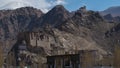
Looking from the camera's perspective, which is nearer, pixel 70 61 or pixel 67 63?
pixel 70 61

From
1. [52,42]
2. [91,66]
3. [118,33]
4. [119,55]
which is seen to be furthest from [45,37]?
[119,55]

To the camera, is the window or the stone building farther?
the window

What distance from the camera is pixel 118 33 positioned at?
198 meters

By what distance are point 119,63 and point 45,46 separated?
107363 mm

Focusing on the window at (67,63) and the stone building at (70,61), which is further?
the window at (67,63)

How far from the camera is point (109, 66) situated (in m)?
67.1

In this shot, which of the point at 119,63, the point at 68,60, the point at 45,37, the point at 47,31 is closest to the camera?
the point at 119,63

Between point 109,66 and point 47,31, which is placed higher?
point 47,31

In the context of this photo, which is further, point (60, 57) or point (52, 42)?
point (52, 42)

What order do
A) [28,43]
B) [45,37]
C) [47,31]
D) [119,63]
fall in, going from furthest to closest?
[47,31]
[45,37]
[28,43]
[119,63]

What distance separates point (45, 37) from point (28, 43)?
44.7 feet

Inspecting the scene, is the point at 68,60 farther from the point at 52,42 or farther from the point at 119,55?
the point at 52,42

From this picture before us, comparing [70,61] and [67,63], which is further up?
[70,61]

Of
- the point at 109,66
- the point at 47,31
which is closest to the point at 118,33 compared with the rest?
the point at 47,31
